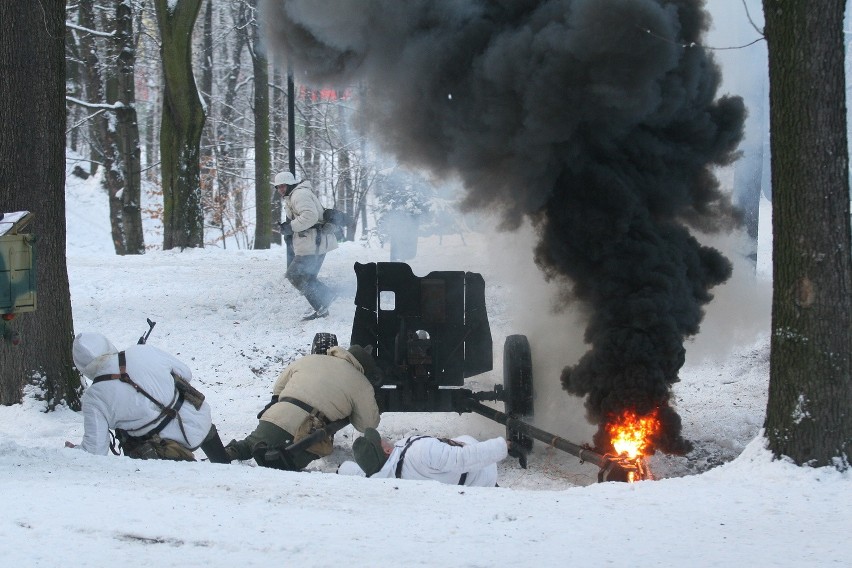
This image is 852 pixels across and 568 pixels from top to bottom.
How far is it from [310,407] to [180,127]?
10.2m

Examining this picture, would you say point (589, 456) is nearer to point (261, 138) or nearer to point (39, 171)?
point (39, 171)

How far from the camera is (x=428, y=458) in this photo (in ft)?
19.6

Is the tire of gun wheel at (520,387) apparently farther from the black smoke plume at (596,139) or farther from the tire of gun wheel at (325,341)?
the tire of gun wheel at (325,341)

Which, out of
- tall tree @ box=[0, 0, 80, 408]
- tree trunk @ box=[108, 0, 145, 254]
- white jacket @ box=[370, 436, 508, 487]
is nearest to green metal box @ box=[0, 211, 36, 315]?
tall tree @ box=[0, 0, 80, 408]

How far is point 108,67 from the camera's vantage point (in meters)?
21.1

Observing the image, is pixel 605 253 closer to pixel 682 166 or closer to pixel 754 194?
pixel 682 166

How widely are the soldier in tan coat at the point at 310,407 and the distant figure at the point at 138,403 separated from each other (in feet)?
1.89

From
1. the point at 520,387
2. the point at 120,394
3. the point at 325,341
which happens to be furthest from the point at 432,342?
the point at 120,394

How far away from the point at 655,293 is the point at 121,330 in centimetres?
693

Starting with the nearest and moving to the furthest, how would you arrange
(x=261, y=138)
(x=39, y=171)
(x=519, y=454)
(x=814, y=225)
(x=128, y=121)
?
(x=814, y=225) → (x=39, y=171) → (x=519, y=454) → (x=128, y=121) → (x=261, y=138)

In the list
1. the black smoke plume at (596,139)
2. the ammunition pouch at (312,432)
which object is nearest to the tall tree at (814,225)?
the black smoke plume at (596,139)

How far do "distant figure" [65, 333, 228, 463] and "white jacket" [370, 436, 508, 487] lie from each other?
130 centimetres

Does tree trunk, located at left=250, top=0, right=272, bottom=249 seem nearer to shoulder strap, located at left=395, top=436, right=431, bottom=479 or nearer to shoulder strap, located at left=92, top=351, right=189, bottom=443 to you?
shoulder strap, located at left=92, top=351, right=189, bottom=443

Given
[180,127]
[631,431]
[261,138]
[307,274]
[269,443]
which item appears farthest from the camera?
[261,138]
